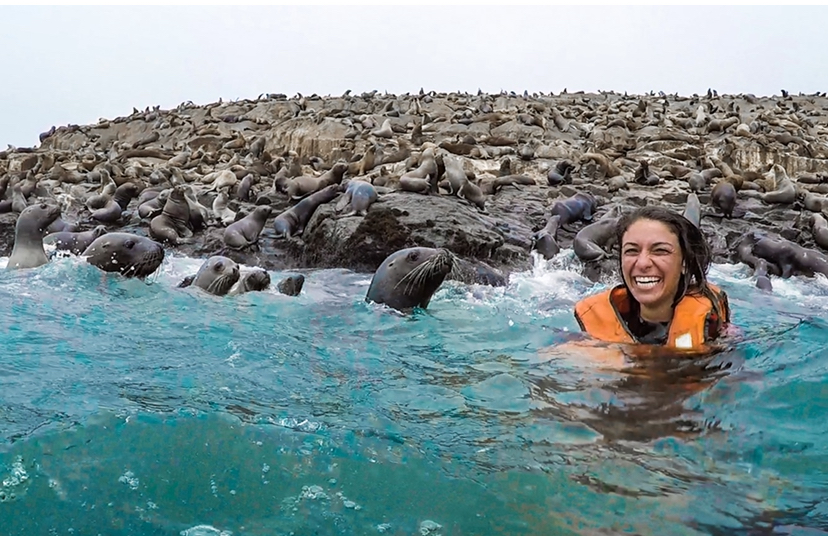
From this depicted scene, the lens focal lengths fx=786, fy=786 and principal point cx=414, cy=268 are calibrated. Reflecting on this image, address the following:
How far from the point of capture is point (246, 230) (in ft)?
38.0

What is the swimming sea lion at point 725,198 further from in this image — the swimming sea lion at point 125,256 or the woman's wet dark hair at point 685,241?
the swimming sea lion at point 125,256

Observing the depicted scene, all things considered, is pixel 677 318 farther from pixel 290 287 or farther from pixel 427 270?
pixel 290 287

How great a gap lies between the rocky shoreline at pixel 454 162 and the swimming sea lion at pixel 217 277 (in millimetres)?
2640

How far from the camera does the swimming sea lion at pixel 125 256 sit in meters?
8.42

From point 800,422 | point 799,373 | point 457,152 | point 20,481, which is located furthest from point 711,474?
point 457,152

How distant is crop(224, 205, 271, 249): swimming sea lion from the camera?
1135 centimetres

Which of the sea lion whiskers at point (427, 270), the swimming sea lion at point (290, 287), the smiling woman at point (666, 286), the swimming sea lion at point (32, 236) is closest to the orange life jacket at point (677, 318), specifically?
the smiling woman at point (666, 286)

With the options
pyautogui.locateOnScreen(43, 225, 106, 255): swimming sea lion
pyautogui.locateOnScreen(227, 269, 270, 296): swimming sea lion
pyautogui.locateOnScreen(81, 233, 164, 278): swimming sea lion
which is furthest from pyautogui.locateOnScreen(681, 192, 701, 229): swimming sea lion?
pyautogui.locateOnScreen(43, 225, 106, 255): swimming sea lion

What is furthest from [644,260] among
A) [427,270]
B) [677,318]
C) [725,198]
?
[725,198]

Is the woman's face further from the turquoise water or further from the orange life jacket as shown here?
the turquoise water

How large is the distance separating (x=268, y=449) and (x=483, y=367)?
185 centimetres

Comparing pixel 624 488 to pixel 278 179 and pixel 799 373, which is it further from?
pixel 278 179

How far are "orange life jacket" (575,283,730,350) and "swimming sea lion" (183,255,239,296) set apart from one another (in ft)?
12.7

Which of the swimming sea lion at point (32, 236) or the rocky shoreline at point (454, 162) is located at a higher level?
the rocky shoreline at point (454, 162)
